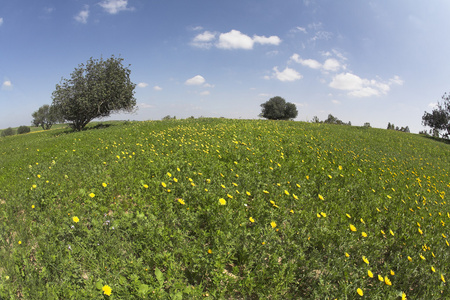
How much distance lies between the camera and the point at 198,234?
3.50 metres

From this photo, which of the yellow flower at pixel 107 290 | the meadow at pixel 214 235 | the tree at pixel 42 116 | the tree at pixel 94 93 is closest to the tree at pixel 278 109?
the tree at pixel 94 93

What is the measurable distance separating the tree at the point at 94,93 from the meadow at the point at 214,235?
20654mm

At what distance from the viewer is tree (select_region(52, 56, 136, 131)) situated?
24.4 meters

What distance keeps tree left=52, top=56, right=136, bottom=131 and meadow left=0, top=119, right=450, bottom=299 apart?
67.8 ft

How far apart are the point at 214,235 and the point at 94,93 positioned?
2602cm

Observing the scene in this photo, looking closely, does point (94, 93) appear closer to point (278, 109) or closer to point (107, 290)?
point (107, 290)

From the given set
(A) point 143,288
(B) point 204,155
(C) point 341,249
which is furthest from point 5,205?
(C) point 341,249

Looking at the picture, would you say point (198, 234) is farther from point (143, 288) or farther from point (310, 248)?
point (310, 248)

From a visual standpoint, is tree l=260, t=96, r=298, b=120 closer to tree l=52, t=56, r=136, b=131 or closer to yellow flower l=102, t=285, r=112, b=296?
tree l=52, t=56, r=136, b=131

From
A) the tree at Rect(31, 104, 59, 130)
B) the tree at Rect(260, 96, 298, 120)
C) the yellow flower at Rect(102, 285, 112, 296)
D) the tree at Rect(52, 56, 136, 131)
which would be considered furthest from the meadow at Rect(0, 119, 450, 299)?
the tree at Rect(31, 104, 59, 130)

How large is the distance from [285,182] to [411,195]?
3.79 meters

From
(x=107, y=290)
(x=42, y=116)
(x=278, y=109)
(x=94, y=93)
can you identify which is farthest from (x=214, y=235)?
(x=42, y=116)

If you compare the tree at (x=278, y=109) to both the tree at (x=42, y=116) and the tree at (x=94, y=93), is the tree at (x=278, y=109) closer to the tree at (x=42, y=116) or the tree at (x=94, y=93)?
the tree at (x=94, y=93)

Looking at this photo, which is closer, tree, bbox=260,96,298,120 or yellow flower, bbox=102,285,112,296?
yellow flower, bbox=102,285,112,296
